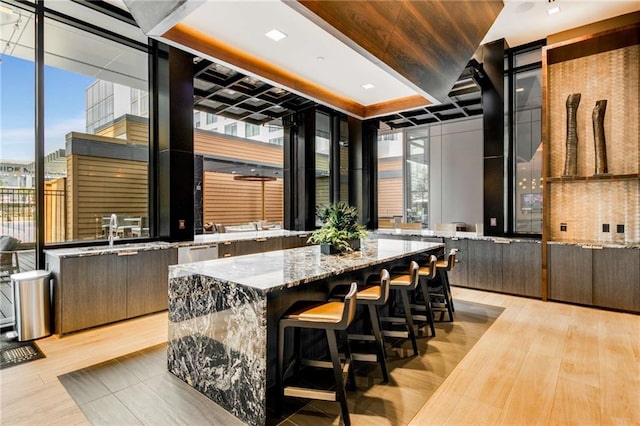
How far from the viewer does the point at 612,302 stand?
4.57 meters

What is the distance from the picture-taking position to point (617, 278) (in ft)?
14.9

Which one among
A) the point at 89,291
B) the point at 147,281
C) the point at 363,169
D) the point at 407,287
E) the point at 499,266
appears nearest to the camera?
the point at 407,287

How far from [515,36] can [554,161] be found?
7.16ft

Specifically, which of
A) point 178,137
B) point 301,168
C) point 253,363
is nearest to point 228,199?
point 301,168

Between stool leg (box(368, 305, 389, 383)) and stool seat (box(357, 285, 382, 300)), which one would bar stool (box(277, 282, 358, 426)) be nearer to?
stool seat (box(357, 285, 382, 300))

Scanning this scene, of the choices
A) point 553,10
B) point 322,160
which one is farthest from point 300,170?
point 553,10

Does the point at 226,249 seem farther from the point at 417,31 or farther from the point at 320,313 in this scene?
the point at 417,31

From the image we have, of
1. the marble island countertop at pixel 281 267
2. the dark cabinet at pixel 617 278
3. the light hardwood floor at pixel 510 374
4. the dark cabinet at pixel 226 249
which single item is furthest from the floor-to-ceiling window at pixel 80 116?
the dark cabinet at pixel 617 278

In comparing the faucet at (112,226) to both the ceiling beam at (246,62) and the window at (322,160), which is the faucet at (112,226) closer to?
the ceiling beam at (246,62)

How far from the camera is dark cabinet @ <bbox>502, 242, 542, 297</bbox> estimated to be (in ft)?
16.9

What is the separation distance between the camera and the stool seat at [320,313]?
2.20 meters

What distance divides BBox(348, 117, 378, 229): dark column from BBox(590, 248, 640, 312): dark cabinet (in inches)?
177

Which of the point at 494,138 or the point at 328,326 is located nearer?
the point at 328,326

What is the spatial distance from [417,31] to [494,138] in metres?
3.28
